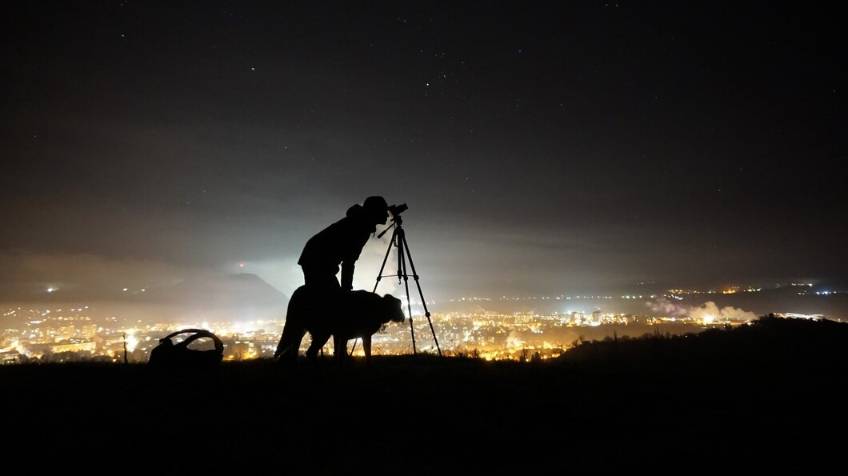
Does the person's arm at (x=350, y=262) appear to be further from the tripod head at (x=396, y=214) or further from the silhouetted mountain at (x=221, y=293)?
the silhouetted mountain at (x=221, y=293)

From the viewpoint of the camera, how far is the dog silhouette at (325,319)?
6.22 m

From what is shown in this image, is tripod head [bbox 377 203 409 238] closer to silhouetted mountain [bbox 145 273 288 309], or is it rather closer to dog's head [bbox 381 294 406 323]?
dog's head [bbox 381 294 406 323]

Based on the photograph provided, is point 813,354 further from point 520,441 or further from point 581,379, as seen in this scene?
point 520,441

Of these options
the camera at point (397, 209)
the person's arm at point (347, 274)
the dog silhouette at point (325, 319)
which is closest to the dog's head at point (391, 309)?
the dog silhouette at point (325, 319)

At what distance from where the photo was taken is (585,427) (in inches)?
157

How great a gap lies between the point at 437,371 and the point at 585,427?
262cm

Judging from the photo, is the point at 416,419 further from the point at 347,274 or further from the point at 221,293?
the point at 221,293

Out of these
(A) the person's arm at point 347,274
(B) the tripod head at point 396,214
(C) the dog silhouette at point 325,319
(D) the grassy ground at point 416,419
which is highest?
(B) the tripod head at point 396,214

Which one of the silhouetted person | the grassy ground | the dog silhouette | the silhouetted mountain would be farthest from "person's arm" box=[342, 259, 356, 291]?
the silhouetted mountain

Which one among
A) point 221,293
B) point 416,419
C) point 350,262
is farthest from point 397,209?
point 221,293

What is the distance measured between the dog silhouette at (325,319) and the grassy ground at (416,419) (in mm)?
470

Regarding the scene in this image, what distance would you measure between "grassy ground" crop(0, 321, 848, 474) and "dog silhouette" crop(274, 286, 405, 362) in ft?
1.54

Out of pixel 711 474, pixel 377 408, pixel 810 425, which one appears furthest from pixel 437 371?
pixel 810 425

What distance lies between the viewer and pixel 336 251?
6520mm
